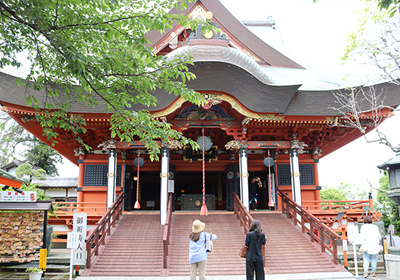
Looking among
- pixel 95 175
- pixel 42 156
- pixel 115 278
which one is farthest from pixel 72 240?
pixel 42 156

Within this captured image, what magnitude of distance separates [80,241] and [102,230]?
108cm

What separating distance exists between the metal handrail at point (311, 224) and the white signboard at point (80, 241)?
20.3ft

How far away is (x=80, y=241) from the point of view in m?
8.14

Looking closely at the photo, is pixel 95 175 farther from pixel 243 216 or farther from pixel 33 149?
pixel 33 149

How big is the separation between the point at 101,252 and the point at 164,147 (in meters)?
3.95

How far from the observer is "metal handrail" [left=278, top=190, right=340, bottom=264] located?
838 cm

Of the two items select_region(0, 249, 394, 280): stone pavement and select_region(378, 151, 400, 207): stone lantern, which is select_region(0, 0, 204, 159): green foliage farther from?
select_region(378, 151, 400, 207): stone lantern

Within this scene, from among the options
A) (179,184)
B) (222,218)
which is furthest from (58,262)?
(179,184)

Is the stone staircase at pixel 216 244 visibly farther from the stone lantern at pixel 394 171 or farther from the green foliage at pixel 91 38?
the stone lantern at pixel 394 171

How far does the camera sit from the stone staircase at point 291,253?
806 centimetres

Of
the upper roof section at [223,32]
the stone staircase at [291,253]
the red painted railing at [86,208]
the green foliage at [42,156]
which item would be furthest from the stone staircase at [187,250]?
the green foliage at [42,156]

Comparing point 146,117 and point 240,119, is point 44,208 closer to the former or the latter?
point 146,117

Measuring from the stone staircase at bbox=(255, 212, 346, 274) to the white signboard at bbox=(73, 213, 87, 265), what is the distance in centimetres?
453

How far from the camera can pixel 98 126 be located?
11.2 m
